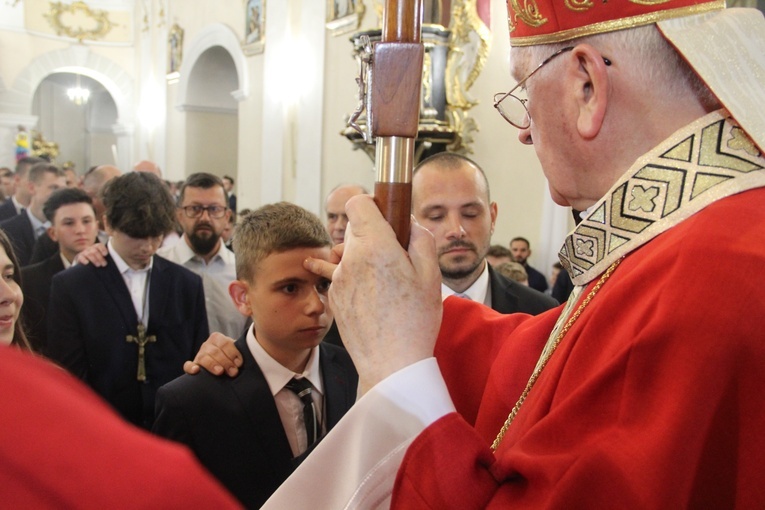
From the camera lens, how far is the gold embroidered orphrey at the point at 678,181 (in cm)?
107

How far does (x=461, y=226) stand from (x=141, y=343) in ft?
4.78

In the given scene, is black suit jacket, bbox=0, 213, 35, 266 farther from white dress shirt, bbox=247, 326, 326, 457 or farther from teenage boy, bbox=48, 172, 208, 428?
white dress shirt, bbox=247, 326, 326, 457

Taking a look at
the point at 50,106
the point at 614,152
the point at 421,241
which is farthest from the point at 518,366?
the point at 50,106

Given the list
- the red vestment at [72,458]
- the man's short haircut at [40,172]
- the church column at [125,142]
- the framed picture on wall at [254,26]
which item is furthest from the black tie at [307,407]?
the church column at [125,142]

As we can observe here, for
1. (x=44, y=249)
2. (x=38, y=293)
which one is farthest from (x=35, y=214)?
(x=38, y=293)

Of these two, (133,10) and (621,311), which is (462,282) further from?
(133,10)

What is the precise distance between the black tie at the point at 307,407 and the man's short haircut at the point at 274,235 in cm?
34

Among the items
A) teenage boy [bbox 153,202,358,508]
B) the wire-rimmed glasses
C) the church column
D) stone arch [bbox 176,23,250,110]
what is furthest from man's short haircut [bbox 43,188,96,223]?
the church column

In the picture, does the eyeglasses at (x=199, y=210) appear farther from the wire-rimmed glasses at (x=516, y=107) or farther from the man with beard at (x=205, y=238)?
the wire-rimmed glasses at (x=516, y=107)

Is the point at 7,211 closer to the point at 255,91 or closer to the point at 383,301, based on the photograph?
the point at 255,91

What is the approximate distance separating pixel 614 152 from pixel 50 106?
24359 millimetres

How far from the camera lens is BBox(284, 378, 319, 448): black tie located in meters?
2.04

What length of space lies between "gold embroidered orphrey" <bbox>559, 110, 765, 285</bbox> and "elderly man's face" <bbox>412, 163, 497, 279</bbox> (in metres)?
1.84

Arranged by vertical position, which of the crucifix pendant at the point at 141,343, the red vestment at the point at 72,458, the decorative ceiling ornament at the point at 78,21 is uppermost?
the decorative ceiling ornament at the point at 78,21
